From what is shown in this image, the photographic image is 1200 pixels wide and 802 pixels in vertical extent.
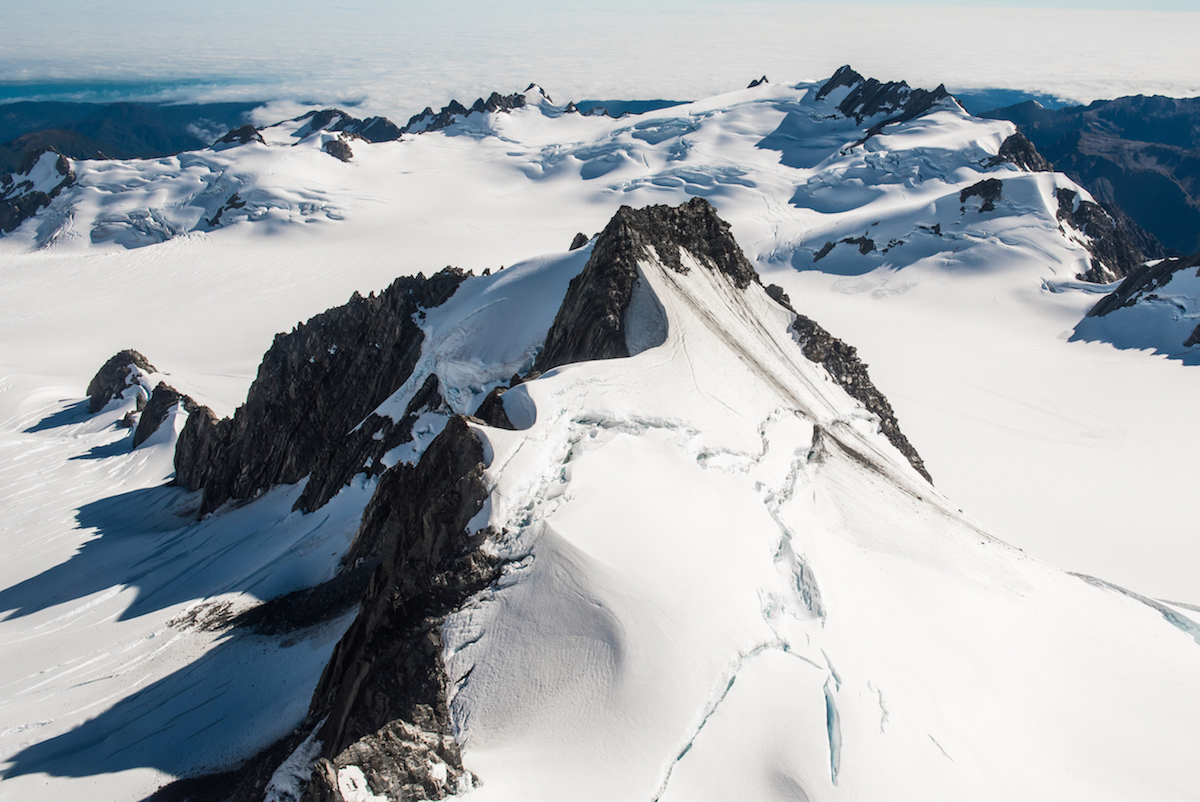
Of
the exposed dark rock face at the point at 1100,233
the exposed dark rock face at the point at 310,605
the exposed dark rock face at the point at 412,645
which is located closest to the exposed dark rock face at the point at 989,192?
the exposed dark rock face at the point at 1100,233

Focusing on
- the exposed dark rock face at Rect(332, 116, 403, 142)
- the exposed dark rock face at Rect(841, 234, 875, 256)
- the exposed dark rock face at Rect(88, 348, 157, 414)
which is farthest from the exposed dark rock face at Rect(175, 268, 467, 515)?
the exposed dark rock face at Rect(332, 116, 403, 142)

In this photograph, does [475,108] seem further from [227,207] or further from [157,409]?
[157,409]

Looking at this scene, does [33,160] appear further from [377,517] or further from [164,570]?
[377,517]

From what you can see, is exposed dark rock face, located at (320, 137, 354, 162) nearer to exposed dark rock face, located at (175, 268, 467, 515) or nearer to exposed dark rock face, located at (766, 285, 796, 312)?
exposed dark rock face, located at (175, 268, 467, 515)

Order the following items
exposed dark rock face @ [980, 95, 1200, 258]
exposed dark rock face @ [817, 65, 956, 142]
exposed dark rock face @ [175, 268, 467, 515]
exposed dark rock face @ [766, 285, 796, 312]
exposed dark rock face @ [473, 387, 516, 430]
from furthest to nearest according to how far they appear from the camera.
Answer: exposed dark rock face @ [980, 95, 1200, 258] → exposed dark rock face @ [817, 65, 956, 142] → exposed dark rock face @ [175, 268, 467, 515] → exposed dark rock face @ [766, 285, 796, 312] → exposed dark rock face @ [473, 387, 516, 430]

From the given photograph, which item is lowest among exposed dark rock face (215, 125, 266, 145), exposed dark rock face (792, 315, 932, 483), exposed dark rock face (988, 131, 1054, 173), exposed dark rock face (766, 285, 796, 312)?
exposed dark rock face (988, 131, 1054, 173)

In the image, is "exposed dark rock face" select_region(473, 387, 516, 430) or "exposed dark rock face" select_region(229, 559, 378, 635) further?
"exposed dark rock face" select_region(229, 559, 378, 635)
